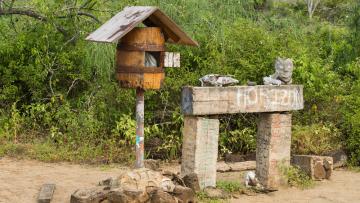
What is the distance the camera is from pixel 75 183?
8.73 metres

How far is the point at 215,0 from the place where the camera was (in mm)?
12117

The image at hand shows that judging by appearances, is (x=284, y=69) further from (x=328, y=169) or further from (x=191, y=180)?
(x=191, y=180)

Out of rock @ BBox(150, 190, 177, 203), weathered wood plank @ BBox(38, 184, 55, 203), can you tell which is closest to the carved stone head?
rock @ BBox(150, 190, 177, 203)

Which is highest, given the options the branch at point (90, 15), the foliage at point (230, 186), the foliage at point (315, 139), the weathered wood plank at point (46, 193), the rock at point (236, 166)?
the branch at point (90, 15)

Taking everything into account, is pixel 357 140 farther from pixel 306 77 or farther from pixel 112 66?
pixel 112 66

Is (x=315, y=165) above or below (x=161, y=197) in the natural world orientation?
above

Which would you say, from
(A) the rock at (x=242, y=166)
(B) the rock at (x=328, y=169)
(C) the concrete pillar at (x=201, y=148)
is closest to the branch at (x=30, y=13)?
(A) the rock at (x=242, y=166)

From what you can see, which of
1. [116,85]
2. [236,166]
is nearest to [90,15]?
[116,85]

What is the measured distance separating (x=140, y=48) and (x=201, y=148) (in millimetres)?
1625

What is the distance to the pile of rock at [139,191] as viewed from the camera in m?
6.87

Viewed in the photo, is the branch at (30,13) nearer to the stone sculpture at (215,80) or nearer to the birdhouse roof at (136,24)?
the birdhouse roof at (136,24)

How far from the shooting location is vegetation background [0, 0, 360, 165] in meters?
10.7

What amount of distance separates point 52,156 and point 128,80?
11.2 feet

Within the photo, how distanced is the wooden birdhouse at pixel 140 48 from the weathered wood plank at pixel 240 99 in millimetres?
605
